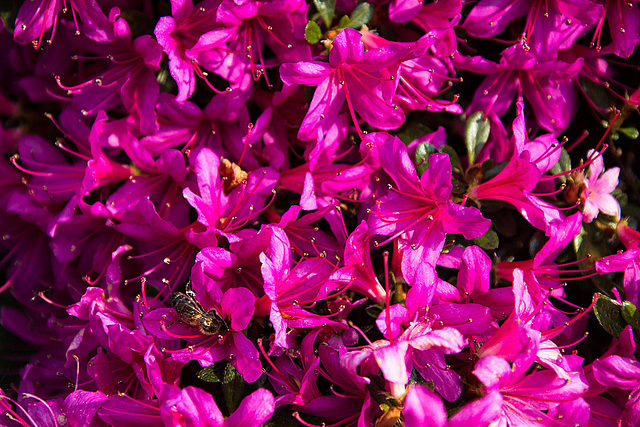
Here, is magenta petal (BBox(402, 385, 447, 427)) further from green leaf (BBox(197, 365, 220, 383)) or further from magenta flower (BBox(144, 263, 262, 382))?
green leaf (BBox(197, 365, 220, 383))

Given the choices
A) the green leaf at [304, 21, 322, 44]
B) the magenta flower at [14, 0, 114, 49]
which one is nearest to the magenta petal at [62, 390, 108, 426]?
the magenta flower at [14, 0, 114, 49]

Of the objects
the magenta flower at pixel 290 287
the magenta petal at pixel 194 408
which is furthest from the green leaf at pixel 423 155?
the magenta petal at pixel 194 408

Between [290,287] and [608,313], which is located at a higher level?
[290,287]

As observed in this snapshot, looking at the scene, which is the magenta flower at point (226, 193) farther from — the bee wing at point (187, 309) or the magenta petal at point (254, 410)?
the magenta petal at point (254, 410)

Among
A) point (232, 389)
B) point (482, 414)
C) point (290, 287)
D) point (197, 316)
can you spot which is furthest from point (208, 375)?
point (482, 414)

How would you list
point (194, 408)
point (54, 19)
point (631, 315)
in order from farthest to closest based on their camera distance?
point (54, 19)
point (631, 315)
point (194, 408)

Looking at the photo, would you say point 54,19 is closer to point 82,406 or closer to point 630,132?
point 82,406
